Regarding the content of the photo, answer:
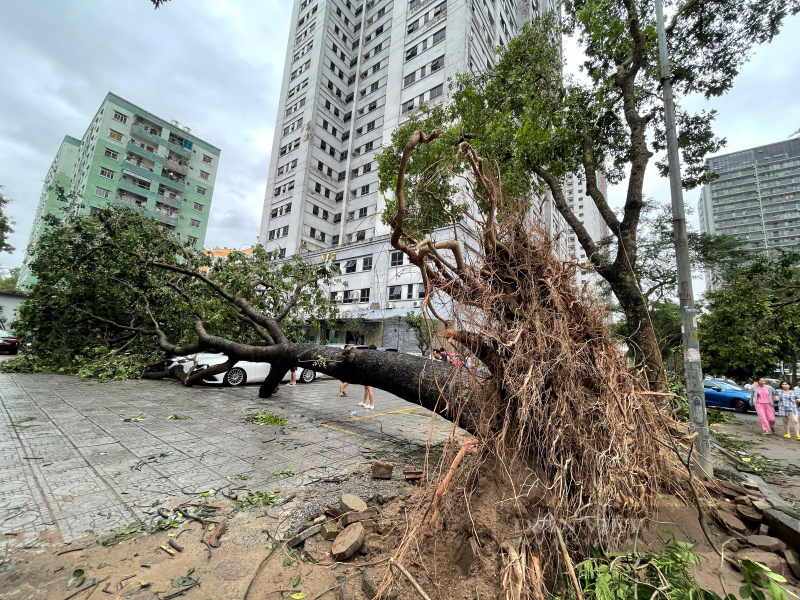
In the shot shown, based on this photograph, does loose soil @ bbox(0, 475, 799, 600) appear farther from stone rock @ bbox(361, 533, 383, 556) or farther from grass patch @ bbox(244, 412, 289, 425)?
grass patch @ bbox(244, 412, 289, 425)

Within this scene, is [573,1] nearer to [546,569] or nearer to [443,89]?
[546,569]

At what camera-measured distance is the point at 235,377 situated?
11.2 metres

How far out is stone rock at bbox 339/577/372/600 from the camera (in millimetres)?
2066

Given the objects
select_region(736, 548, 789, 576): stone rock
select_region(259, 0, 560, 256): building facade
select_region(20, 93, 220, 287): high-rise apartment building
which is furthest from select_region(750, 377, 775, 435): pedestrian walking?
select_region(20, 93, 220, 287): high-rise apartment building

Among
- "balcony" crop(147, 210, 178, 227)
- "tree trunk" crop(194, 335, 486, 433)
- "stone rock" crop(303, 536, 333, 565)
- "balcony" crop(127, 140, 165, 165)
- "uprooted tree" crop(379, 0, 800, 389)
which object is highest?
"balcony" crop(127, 140, 165, 165)

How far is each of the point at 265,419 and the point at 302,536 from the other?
4352mm

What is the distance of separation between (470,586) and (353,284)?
29.1m

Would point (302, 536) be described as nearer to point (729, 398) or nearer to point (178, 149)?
point (729, 398)

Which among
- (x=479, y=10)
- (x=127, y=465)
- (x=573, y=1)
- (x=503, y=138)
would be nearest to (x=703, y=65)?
(x=573, y=1)

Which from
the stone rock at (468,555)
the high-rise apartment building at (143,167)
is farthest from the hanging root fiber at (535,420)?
the high-rise apartment building at (143,167)

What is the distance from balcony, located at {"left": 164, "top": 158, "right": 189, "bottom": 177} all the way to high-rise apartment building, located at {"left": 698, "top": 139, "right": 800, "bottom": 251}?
5348cm

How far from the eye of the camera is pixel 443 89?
2797cm

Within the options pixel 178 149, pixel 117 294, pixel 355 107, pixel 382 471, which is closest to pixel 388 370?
pixel 382 471

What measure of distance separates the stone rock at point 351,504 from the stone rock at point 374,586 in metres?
0.78
